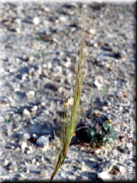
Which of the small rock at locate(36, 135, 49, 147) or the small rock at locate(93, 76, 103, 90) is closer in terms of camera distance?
the small rock at locate(36, 135, 49, 147)

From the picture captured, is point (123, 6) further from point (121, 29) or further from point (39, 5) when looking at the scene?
point (39, 5)

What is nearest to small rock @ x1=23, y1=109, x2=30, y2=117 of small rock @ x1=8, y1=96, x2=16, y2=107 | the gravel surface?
the gravel surface

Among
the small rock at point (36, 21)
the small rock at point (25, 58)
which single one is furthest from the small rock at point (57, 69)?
the small rock at point (36, 21)

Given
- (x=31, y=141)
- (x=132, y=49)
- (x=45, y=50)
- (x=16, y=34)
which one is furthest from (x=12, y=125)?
(x=132, y=49)

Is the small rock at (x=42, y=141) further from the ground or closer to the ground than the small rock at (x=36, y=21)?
closer to the ground

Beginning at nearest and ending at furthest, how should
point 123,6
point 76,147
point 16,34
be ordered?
point 76,147
point 16,34
point 123,6

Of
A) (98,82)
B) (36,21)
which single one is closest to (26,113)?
(98,82)

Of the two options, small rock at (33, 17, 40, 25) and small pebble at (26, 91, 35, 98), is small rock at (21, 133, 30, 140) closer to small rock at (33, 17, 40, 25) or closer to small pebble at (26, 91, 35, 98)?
small pebble at (26, 91, 35, 98)

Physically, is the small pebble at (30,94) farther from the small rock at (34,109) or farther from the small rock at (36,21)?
the small rock at (36,21)
